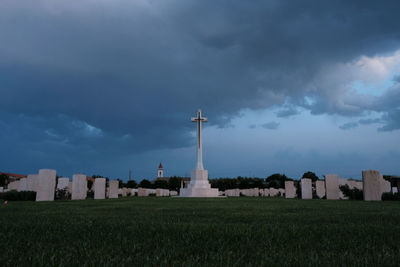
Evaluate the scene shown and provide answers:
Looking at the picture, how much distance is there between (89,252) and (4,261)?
580mm

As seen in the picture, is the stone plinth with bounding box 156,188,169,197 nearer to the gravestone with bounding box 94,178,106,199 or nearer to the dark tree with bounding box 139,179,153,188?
the gravestone with bounding box 94,178,106,199

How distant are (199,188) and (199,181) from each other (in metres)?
1.09

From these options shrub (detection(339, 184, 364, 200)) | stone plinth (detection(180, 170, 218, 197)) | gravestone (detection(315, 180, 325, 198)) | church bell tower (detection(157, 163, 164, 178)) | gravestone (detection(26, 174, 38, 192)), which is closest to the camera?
shrub (detection(339, 184, 364, 200))

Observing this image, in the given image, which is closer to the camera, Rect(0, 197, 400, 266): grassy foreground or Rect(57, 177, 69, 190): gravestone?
Rect(0, 197, 400, 266): grassy foreground

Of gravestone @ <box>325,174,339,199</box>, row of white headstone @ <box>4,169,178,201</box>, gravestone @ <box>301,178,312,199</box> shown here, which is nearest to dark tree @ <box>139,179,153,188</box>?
row of white headstone @ <box>4,169,178,201</box>

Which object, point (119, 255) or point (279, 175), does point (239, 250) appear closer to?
point (119, 255)

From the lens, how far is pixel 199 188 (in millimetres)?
25172

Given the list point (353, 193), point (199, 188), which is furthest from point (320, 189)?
point (199, 188)

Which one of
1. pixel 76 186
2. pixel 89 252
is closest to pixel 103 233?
pixel 89 252

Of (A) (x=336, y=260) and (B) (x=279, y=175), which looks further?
(B) (x=279, y=175)

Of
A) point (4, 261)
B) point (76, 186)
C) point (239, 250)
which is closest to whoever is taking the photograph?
point (4, 261)

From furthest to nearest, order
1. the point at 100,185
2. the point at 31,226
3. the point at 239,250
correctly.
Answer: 1. the point at 100,185
2. the point at 31,226
3. the point at 239,250

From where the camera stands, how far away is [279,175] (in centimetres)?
6156

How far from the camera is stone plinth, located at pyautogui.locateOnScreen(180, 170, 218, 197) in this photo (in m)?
25.1
